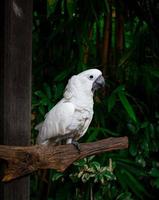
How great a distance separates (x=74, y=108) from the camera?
1500mm

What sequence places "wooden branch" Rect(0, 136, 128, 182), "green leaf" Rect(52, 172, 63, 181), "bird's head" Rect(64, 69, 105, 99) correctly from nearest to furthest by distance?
"wooden branch" Rect(0, 136, 128, 182), "bird's head" Rect(64, 69, 105, 99), "green leaf" Rect(52, 172, 63, 181)

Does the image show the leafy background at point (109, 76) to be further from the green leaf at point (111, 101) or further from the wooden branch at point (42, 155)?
the wooden branch at point (42, 155)

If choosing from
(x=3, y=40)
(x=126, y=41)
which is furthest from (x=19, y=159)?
(x=126, y=41)

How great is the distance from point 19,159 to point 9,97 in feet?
0.55

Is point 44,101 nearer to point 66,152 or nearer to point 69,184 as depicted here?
point 69,184

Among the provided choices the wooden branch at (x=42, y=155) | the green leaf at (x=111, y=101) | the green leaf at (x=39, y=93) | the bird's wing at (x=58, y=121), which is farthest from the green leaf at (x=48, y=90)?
the wooden branch at (x=42, y=155)

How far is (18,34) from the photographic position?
1306 mm

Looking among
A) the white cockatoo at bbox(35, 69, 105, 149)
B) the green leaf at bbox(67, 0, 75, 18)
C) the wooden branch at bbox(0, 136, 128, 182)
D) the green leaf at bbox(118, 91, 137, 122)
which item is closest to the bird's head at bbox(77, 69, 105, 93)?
the white cockatoo at bbox(35, 69, 105, 149)

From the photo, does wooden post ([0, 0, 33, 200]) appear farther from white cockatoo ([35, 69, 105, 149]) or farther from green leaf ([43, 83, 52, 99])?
green leaf ([43, 83, 52, 99])

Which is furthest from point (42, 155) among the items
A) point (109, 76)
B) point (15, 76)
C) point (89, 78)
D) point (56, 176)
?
point (109, 76)

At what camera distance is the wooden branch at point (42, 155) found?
1227 millimetres

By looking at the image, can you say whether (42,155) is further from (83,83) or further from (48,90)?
(48,90)

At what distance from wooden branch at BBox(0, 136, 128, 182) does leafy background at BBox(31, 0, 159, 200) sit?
59 centimetres

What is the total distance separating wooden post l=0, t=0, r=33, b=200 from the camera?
129cm
